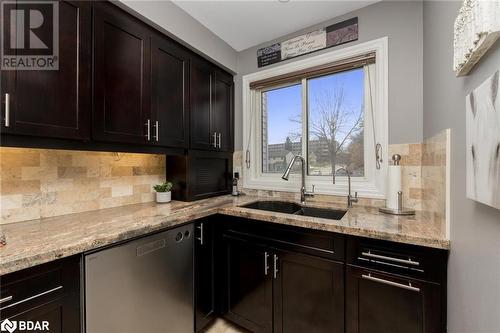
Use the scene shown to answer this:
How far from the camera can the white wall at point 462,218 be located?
1.97ft

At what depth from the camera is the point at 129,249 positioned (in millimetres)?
1111

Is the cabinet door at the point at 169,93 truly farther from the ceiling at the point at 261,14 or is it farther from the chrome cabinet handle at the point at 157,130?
the ceiling at the point at 261,14

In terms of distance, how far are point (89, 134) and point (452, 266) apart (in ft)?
6.33

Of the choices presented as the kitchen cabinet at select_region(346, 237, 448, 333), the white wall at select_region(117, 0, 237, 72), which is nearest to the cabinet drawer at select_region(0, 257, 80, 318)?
the kitchen cabinet at select_region(346, 237, 448, 333)

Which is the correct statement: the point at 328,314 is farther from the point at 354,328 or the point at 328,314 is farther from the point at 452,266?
the point at 452,266

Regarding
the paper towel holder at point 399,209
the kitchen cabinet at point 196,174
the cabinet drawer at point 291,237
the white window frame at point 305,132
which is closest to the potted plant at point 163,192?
the kitchen cabinet at point 196,174

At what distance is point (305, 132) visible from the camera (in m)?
2.08

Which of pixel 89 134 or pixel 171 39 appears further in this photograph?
pixel 171 39

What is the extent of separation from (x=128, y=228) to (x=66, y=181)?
678 mm

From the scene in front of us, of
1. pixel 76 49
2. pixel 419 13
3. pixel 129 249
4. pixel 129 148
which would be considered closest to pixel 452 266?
pixel 129 249

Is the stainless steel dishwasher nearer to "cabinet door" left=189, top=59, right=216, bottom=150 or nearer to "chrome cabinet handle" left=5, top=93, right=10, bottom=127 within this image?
"chrome cabinet handle" left=5, top=93, right=10, bottom=127

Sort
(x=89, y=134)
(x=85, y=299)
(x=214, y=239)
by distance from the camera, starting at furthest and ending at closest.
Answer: (x=214, y=239), (x=89, y=134), (x=85, y=299)

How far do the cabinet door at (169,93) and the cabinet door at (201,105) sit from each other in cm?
8

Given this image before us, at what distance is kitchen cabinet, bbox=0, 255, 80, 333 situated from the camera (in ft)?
2.49
